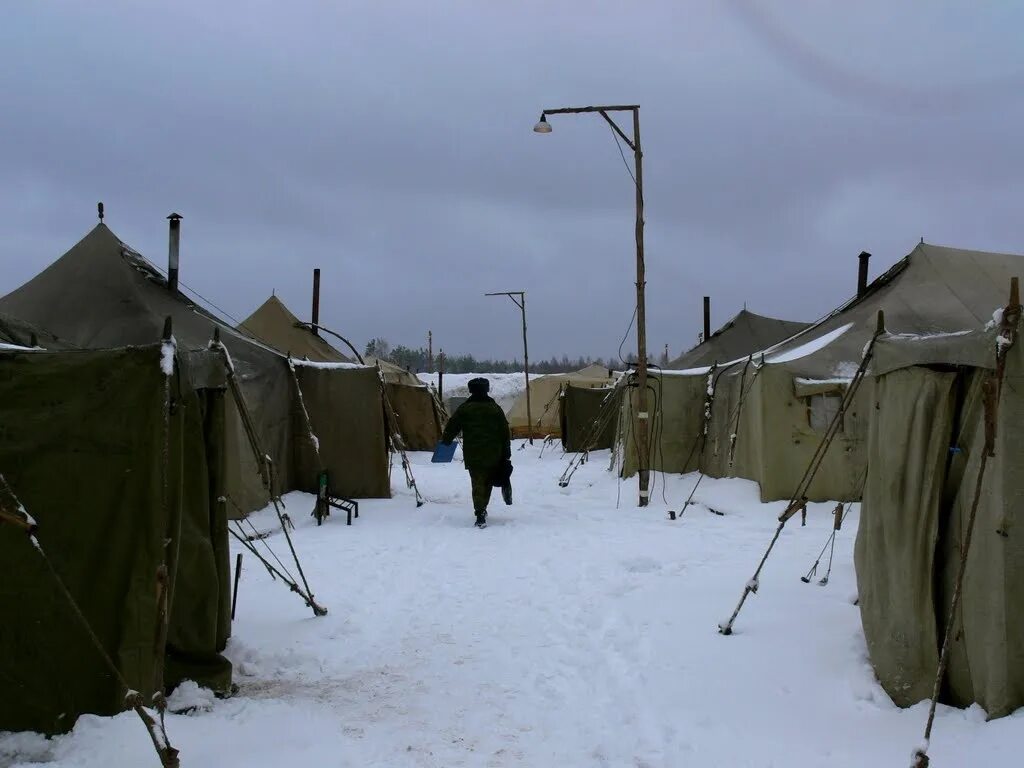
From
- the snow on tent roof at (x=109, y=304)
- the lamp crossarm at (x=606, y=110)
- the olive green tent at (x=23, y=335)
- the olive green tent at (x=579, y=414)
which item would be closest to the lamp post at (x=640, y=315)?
the lamp crossarm at (x=606, y=110)

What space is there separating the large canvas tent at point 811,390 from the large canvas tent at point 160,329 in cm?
602

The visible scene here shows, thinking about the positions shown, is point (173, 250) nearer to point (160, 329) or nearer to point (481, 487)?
point (160, 329)

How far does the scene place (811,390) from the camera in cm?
1281

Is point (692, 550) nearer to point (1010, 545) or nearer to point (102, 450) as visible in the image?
point (1010, 545)

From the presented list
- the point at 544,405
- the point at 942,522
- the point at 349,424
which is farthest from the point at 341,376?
the point at 544,405

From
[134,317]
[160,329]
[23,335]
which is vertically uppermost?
[134,317]

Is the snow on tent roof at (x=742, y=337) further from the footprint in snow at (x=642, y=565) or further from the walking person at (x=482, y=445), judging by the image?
the footprint in snow at (x=642, y=565)

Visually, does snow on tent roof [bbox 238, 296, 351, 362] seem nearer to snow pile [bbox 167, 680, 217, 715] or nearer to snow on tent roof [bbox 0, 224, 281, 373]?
snow on tent roof [bbox 0, 224, 281, 373]

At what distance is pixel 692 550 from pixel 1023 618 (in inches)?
225

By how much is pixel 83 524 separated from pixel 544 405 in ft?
108

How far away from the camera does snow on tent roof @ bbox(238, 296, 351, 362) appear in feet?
68.2

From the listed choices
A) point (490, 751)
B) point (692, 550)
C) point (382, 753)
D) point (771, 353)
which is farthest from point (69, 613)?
point (771, 353)

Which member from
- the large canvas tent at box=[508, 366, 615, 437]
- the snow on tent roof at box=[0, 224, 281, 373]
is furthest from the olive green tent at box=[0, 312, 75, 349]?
the large canvas tent at box=[508, 366, 615, 437]

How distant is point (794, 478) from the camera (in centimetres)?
1281
